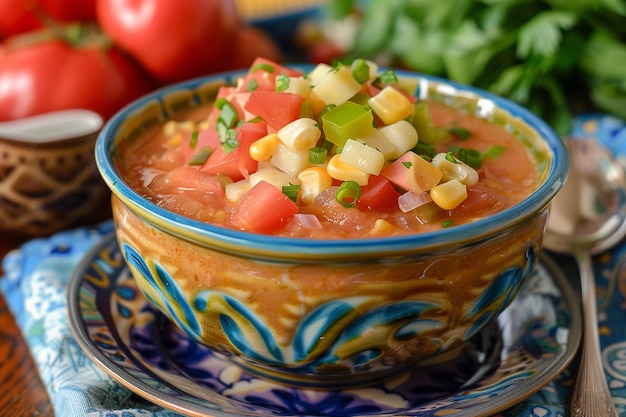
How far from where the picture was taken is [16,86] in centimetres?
265

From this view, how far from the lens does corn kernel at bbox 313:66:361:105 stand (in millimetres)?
1597

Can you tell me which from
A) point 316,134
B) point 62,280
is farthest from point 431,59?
point 62,280

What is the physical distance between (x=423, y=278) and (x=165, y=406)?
0.57 meters

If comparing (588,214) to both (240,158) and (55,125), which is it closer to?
(240,158)

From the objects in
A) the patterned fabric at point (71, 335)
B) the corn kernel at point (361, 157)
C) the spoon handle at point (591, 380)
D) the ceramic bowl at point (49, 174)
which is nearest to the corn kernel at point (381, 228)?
the corn kernel at point (361, 157)

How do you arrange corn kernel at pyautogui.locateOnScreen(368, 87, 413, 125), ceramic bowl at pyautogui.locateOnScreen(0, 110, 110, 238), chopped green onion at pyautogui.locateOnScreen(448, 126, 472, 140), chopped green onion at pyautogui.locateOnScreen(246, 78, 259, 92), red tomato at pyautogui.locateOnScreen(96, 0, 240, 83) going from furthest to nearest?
red tomato at pyautogui.locateOnScreen(96, 0, 240, 83) < ceramic bowl at pyautogui.locateOnScreen(0, 110, 110, 238) < chopped green onion at pyautogui.locateOnScreen(448, 126, 472, 140) < chopped green onion at pyautogui.locateOnScreen(246, 78, 259, 92) < corn kernel at pyautogui.locateOnScreen(368, 87, 413, 125)

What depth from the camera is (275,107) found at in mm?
1562

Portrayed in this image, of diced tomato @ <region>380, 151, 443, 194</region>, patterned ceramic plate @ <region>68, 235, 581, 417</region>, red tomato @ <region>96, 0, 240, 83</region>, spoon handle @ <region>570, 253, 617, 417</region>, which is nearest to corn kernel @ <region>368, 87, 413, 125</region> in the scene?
diced tomato @ <region>380, 151, 443, 194</region>

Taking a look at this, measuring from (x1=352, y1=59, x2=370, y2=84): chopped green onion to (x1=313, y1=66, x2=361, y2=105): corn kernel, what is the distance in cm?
4

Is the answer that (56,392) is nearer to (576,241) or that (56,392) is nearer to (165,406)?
(165,406)

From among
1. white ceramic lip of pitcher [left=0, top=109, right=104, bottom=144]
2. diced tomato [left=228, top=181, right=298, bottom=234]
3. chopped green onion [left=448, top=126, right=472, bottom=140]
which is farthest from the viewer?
white ceramic lip of pitcher [left=0, top=109, right=104, bottom=144]

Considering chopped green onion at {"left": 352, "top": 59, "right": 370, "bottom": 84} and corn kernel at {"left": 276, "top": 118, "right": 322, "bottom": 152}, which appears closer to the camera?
corn kernel at {"left": 276, "top": 118, "right": 322, "bottom": 152}

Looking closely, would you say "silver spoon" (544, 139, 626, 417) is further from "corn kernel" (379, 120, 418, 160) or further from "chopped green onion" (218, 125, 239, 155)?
"chopped green onion" (218, 125, 239, 155)

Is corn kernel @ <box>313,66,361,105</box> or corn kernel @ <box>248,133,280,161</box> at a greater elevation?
corn kernel @ <box>313,66,361,105</box>
